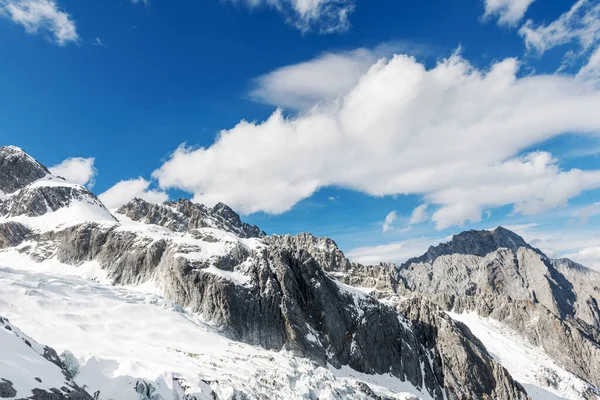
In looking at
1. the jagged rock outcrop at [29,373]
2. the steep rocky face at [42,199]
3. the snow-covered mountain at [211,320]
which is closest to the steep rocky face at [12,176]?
the snow-covered mountain at [211,320]

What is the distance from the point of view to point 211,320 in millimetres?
116250

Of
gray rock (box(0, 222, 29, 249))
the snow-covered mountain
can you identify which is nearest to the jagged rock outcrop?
the snow-covered mountain

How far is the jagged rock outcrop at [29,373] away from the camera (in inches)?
1644

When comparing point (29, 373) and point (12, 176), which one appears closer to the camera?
point (29, 373)

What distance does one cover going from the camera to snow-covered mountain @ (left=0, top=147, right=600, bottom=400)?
79.9 metres

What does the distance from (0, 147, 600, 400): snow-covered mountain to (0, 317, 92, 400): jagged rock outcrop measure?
90.4 inches

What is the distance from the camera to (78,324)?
8894cm

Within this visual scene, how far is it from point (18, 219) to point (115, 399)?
423 feet

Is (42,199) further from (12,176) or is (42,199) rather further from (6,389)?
(6,389)

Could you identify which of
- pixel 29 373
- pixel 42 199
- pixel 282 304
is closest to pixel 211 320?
pixel 282 304

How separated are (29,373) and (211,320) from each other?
238 feet

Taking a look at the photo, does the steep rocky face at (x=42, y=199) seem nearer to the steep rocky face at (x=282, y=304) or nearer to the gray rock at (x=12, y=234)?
the gray rock at (x=12, y=234)

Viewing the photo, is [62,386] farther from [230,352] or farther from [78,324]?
[230,352]

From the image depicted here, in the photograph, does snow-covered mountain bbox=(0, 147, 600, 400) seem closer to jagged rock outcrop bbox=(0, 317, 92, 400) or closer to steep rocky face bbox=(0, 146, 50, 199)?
steep rocky face bbox=(0, 146, 50, 199)
